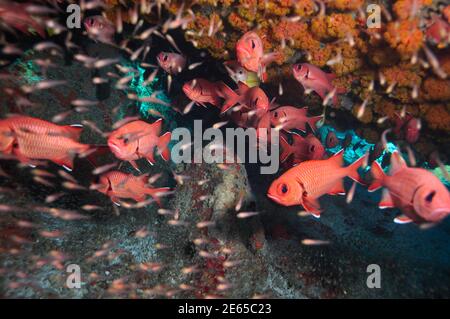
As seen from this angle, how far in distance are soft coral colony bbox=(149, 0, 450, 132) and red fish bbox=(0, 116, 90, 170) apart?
236 centimetres

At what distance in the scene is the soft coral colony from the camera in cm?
416

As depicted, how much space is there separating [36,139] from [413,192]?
13.6ft

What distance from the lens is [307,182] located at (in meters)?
3.23

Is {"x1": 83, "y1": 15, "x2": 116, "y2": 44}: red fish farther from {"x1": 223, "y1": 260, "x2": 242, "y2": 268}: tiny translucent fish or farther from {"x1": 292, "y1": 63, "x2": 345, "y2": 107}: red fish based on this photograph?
{"x1": 223, "y1": 260, "x2": 242, "y2": 268}: tiny translucent fish

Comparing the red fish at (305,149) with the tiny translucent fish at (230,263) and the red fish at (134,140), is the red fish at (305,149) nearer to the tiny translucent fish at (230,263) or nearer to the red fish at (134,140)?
the tiny translucent fish at (230,263)

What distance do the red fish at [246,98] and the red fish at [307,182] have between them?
1.73 meters

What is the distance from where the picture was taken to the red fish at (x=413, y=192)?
2.70m

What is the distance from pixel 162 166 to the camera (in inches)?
293

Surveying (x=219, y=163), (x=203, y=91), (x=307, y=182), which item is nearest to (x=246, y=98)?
(x=203, y=91)

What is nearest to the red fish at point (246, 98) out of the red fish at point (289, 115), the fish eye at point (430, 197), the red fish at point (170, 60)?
the red fish at point (289, 115)

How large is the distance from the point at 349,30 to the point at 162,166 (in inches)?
203

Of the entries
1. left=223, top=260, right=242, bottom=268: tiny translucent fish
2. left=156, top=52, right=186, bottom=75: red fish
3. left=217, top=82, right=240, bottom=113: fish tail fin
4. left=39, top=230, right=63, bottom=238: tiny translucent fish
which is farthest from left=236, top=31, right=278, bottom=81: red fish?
left=39, top=230, right=63, bottom=238: tiny translucent fish
